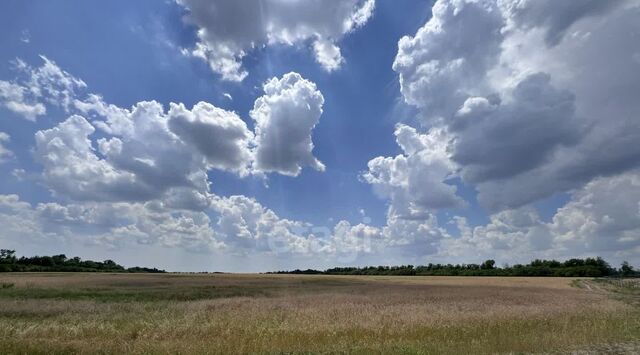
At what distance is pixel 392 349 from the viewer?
1183 centimetres

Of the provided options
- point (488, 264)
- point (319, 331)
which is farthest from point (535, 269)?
point (319, 331)

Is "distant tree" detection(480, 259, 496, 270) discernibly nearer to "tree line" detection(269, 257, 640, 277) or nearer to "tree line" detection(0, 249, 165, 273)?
"tree line" detection(269, 257, 640, 277)

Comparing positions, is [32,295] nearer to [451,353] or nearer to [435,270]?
[451,353]

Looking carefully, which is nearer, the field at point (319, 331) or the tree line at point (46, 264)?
the field at point (319, 331)

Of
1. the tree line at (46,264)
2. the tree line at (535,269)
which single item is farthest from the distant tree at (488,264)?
the tree line at (46,264)

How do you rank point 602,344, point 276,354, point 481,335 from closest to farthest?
point 276,354 → point 602,344 → point 481,335

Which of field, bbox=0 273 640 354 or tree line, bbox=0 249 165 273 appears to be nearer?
field, bbox=0 273 640 354

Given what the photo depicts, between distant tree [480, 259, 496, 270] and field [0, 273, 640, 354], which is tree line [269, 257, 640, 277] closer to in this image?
distant tree [480, 259, 496, 270]

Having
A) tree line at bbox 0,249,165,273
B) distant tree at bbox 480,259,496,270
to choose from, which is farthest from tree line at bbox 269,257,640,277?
tree line at bbox 0,249,165,273

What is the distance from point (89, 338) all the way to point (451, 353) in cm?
1176

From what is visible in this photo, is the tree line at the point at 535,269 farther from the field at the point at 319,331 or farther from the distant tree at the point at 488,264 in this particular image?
the field at the point at 319,331

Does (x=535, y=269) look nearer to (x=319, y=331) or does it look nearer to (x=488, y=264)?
(x=488, y=264)

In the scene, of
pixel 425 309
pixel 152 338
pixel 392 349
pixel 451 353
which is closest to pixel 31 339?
pixel 152 338

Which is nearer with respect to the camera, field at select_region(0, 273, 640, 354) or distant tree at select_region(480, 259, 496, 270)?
field at select_region(0, 273, 640, 354)
